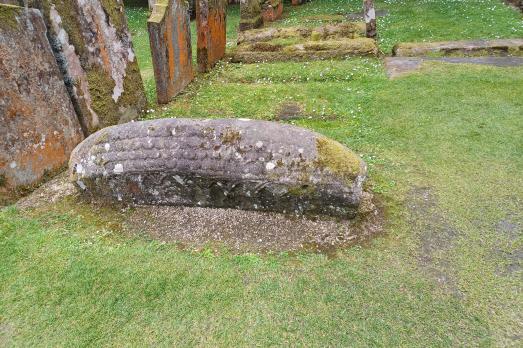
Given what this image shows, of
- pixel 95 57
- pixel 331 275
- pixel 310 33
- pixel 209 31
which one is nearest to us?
pixel 331 275

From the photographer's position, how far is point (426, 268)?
313cm

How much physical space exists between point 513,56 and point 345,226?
6.16 meters

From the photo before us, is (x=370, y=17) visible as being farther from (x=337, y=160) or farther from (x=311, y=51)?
(x=337, y=160)

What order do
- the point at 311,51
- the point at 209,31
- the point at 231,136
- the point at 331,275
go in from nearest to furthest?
the point at 331,275 → the point at 231,136 → the point at 209,31 → the point at 311,51

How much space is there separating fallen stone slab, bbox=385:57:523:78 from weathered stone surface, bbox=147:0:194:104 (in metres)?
3.65

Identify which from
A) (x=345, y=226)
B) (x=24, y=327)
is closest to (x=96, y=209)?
(x=24, y=327)

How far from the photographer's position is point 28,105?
4.22 meters

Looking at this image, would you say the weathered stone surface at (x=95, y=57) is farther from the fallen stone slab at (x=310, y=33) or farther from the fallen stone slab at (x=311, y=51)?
the fallen stone slab at (x=310, y=33)

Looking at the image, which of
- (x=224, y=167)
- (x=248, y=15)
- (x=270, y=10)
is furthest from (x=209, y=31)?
(x=224, y=167)

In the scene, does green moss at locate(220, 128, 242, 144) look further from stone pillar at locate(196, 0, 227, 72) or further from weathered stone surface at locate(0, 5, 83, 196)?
stone pillar at locate(196, 0, 227, 72)

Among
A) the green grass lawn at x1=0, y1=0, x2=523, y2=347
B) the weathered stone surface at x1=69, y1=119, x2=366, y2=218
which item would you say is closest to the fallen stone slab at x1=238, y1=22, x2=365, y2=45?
the green grass lawn at x1=0, y1=0, x2=523, y2=347

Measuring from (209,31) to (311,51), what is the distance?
7.13ft

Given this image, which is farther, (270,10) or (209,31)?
(270,10)

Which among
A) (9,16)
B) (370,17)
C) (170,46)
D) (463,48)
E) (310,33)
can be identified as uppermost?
(9,16)
